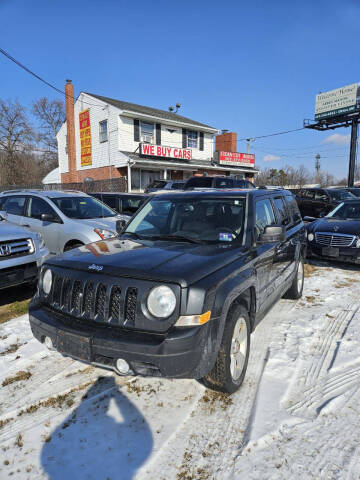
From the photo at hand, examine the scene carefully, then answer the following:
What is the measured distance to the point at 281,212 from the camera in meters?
4.50

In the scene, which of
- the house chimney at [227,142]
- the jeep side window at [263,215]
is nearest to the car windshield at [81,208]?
the jeep side window at [263,215]

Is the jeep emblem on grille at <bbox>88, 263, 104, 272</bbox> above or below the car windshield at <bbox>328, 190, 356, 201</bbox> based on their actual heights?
below

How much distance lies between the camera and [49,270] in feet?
9.28

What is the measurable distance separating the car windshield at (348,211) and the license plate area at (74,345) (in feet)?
23.7

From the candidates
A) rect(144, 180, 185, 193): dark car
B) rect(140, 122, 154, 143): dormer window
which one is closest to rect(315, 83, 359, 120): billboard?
rect(140, 122, 154, 143): dormer window

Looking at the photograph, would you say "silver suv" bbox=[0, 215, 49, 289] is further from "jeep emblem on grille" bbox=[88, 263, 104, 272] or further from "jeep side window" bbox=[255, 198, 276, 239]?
"jeep side window" bbox=[255, 198, 276, 239]

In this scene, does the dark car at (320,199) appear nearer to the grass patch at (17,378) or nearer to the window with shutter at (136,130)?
the window with shutter at (136,130)

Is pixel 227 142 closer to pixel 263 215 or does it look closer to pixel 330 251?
pixel 330 251

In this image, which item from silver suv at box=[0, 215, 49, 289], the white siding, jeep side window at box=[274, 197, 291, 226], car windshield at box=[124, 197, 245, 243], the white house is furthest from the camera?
the white house

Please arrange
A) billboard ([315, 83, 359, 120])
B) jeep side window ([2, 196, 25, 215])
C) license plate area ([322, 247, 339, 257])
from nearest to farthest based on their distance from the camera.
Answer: license plate area ([322, 247, 339, 257]) < jeep side window ([2, 196, 25, 215]) < billboard ([315, 83, 359, 120])

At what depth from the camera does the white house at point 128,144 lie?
2161cm

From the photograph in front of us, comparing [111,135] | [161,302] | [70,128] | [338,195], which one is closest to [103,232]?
[161,302]

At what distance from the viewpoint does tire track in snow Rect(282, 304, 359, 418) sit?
2.62m

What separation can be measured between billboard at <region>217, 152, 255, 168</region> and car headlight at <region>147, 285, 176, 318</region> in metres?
26.2
